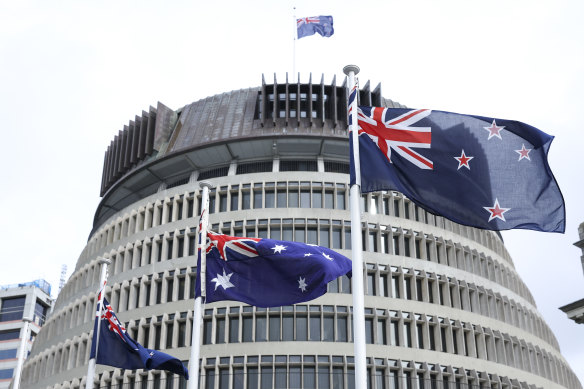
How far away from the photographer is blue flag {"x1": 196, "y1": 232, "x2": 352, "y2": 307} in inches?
906

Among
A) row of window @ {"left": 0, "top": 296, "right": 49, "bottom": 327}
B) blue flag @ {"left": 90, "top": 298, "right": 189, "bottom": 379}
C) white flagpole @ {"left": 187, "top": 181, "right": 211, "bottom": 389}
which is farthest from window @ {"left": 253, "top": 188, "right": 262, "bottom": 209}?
row of window @ {"left": 0, "top": 296, "right": 49, "bottom": 327}

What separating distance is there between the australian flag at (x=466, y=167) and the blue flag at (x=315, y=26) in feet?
121

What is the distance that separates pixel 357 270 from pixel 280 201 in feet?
135

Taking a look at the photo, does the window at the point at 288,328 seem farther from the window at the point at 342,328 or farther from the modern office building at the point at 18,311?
the modern office building at the point at 18,311

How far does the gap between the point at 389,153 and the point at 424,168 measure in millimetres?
1086

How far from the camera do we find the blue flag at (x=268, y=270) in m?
23.0

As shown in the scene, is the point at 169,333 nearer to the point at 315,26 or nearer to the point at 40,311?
the point at 315,26

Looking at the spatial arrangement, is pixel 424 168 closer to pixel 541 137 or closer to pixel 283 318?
pixel 541 137

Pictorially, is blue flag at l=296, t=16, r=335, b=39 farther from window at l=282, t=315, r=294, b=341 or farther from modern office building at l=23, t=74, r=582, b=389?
window at l=282, t=315, r=294, b=341

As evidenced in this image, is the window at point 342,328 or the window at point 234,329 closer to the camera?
the window at point 342,328

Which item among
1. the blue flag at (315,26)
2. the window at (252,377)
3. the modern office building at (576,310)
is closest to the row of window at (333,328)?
the window at (252,377)

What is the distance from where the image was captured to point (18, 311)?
12100 cm

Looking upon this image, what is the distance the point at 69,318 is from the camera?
217 feet

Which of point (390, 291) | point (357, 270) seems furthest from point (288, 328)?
point (357, 270)
